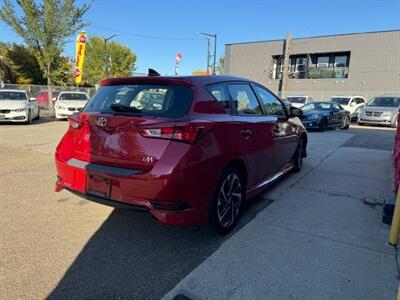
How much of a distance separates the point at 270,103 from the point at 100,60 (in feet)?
186

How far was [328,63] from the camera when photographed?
109ft

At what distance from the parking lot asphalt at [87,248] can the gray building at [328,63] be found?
28823 mm

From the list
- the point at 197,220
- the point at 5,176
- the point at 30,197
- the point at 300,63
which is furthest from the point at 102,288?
the point at 300,63

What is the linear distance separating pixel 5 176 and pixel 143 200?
13.2ft

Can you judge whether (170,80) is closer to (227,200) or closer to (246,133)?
(246,133)

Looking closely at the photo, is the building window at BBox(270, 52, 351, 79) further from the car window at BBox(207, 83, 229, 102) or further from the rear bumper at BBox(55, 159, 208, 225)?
the rear bumper at BBox(55, 159, 208, 225)

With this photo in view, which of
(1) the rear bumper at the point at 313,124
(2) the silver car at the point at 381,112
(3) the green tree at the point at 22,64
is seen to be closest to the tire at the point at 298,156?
(1) the rear bumper at the point at 313,124

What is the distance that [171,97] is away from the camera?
3375 mm

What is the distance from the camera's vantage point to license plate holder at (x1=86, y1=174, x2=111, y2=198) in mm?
3291

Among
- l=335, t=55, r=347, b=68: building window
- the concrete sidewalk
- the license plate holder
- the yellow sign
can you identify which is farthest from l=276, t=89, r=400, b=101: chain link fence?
the license plate holder

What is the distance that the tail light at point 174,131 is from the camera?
121 inches

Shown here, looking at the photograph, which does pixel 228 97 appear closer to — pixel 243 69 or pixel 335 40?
pixel 335 40

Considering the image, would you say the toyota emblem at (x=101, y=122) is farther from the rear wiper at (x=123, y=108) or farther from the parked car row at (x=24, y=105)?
the parked car row at (x=24, y=105)

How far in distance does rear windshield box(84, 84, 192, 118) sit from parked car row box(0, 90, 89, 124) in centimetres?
1028
